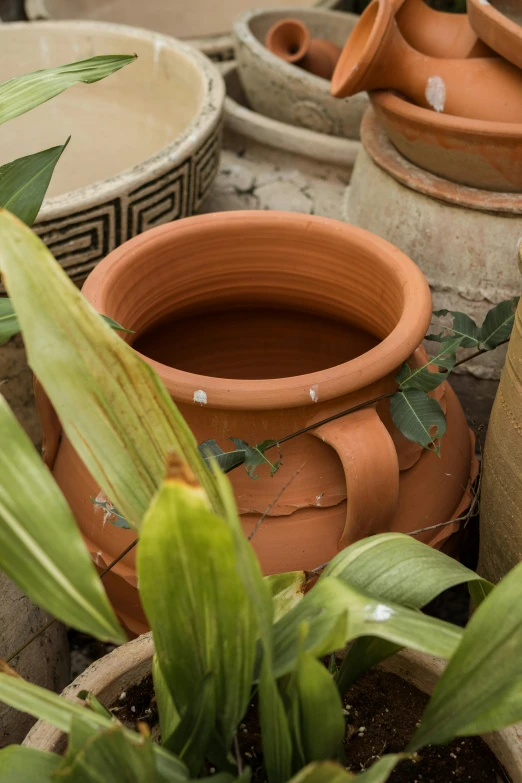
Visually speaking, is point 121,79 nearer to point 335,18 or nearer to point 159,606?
point 335,18

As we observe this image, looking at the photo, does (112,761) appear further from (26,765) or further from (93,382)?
(93,382)

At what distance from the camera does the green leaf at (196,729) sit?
1.82ft

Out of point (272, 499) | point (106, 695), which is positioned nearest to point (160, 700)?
point (106, 695)

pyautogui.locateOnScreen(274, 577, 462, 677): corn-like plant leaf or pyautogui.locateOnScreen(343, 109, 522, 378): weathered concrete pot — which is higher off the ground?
pyautogui.locateOnScreen(274, 577, 462, 677): corn-like plant leaf

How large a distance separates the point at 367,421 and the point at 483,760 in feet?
1.01

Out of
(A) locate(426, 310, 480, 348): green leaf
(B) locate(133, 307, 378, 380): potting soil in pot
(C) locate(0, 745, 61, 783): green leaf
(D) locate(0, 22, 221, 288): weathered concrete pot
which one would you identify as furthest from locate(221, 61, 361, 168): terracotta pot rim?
(C) locate(0, 745, 61, 783): green leaf

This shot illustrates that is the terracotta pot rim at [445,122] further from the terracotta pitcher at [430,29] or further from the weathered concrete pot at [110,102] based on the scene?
the weathered concrete pot at [110,102]

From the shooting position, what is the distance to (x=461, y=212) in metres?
1.10

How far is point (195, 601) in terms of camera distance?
507 millimetres

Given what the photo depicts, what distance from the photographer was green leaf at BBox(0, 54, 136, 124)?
0.75 m

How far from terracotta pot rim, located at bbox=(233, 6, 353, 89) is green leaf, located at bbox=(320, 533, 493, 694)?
110 centimetres

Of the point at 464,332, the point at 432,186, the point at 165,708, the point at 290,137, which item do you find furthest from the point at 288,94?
the point at 165,708

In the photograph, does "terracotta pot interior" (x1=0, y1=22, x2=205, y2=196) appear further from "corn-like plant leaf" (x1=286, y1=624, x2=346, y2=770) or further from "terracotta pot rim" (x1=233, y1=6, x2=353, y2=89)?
"corn-like plant leaf" (x1=286, y1=624, x2=346, y2=770)

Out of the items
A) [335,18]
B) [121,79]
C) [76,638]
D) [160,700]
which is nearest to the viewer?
[160,700]
